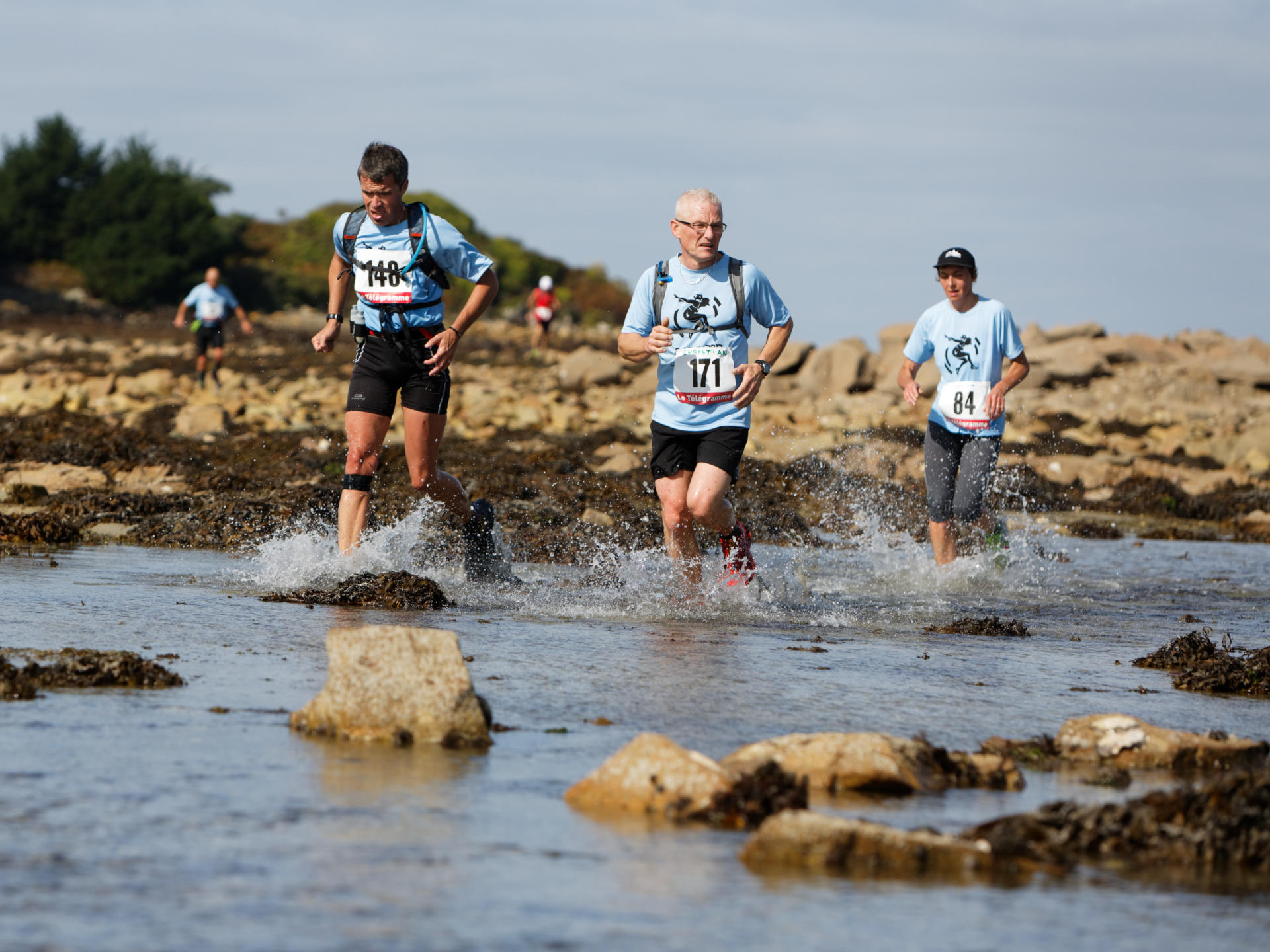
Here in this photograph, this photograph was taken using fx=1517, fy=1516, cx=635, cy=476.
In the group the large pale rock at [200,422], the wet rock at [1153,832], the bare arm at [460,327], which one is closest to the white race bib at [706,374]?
the bare arm at [460,327]

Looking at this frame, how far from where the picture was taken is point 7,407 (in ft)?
72.5

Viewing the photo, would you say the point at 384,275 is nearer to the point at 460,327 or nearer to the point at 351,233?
the point at 351,233

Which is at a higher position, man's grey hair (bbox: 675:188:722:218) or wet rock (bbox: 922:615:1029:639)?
Answer: man's grey hair (bbox: 675:188:722:218)

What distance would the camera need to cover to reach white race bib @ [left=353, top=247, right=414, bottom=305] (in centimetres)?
779

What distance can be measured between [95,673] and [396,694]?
46.4 inches

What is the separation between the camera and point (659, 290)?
773 centimetres

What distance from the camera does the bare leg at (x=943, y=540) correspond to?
1012cm

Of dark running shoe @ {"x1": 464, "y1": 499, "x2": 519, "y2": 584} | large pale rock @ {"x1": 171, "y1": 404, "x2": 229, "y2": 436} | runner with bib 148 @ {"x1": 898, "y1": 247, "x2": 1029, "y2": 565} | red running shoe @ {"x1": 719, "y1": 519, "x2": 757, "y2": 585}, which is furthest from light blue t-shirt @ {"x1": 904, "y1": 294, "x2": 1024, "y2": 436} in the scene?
large pale rock @ {"x1": 171, "y1": 404, "x2": 229, "y2": 436}

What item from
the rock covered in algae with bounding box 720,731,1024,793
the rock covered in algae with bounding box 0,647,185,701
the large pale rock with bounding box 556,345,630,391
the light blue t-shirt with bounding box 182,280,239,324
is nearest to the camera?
the rock covered in algae with bounding box 720,731,1024,793

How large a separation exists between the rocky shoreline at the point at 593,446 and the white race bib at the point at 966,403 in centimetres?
263

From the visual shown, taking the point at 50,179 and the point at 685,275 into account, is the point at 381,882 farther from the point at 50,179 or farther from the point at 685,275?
the point at 50,179

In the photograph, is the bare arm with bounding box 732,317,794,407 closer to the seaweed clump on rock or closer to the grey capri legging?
the seaweed clump on rock

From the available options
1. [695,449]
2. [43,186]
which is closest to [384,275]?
[695,449]

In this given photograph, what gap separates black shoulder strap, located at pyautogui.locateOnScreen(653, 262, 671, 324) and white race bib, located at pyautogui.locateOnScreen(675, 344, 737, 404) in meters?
0.22
